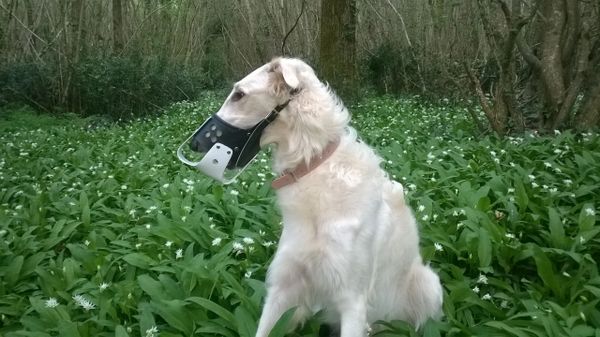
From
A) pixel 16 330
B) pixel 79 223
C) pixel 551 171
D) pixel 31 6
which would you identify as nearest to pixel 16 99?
pixel 31 6

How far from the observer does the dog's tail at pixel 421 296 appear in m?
2.73

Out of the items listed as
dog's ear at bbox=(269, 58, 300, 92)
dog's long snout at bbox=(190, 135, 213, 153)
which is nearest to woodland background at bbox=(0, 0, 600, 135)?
dog's ear at bbox=(269, 58, 300, 92)

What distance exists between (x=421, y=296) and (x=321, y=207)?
32.1 inches

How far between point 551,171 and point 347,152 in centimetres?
328

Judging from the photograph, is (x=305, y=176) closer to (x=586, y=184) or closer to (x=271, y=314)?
(x=271, y=314)

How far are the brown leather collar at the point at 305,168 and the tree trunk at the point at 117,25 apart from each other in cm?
1259

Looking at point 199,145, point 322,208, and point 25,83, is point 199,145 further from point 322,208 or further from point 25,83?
point 25,83

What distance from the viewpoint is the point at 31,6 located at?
13.0 metres

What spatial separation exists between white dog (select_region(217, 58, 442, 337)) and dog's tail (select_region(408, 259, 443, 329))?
0.14m

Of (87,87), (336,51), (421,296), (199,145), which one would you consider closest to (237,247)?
(199,145)

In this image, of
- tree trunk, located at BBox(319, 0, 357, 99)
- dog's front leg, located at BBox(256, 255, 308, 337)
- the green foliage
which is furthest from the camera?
the green foliage

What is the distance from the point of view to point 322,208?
2.36m

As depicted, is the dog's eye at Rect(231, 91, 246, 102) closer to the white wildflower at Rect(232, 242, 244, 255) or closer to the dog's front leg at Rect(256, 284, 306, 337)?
the dog's front leg at Rect(256, 284, 306, 337)

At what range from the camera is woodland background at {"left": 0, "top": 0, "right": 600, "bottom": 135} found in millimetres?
6840
